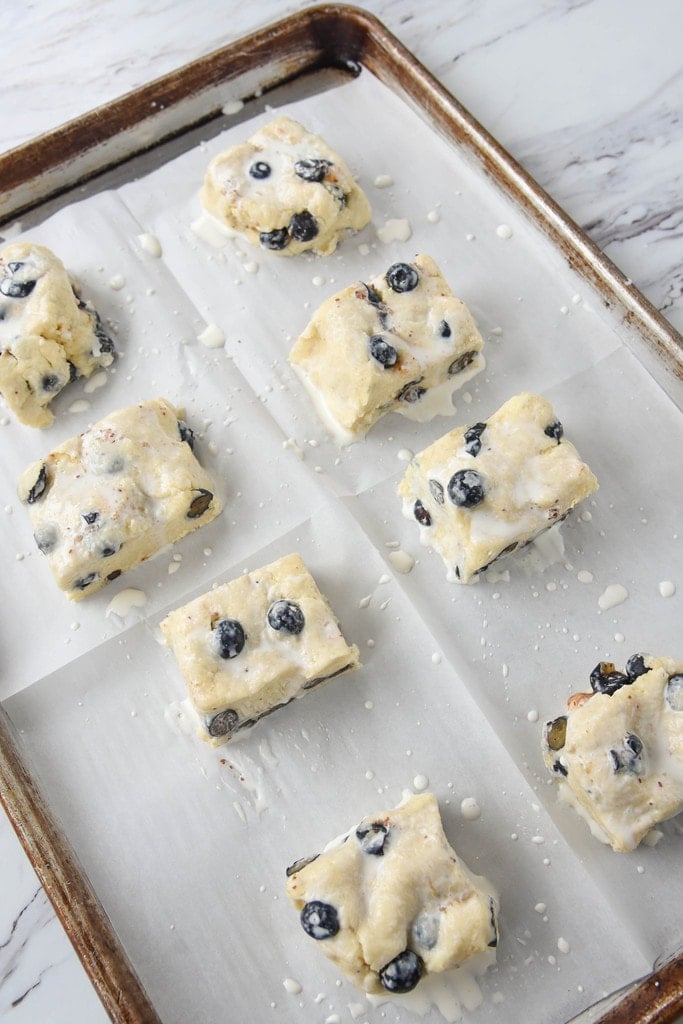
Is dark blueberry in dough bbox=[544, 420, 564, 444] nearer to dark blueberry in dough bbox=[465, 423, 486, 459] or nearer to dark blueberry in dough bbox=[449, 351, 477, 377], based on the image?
dark blueberry in dough bbox=[465, 423, 486, 459]

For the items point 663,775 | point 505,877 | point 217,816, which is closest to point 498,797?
point 505,877

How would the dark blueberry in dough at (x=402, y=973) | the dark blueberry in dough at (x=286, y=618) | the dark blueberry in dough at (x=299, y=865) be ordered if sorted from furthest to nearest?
1. the dark blueberry in dough at (x=286, y=618)
2. the dark blueberry in dough at (x=299, y=865)
3. the dark blueberry in dough at (x=402, y=973)

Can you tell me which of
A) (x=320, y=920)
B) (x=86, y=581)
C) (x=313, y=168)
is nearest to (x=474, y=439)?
(x=313, y=168)

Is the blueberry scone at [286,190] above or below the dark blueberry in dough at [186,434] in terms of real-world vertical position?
above

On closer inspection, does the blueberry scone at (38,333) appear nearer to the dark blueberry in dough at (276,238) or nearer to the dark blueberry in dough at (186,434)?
the dark blueberry in dough at (186,434)

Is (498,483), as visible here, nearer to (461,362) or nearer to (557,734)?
(461,362)

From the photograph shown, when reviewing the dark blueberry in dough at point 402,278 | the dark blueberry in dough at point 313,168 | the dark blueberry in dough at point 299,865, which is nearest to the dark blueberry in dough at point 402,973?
the dark blueberry in dough at point 299,865
